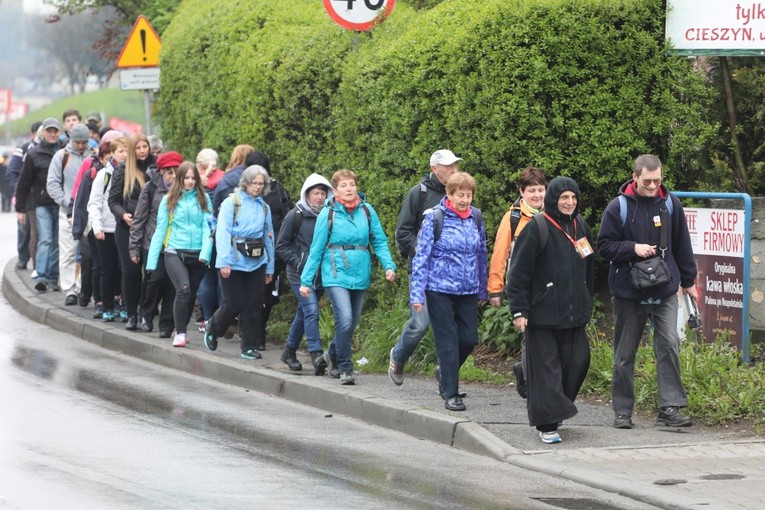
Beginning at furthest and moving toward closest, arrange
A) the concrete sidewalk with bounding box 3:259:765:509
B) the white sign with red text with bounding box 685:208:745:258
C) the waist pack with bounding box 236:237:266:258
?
the waist pack with bounding box 236:237:266:258 < the white sign with red text with bounding box 685:208:745:258 < the concrete sidewalk with bounding box 3:259:765:509

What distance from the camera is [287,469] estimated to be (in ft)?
27.9

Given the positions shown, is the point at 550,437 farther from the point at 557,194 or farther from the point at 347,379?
the point at 347,379

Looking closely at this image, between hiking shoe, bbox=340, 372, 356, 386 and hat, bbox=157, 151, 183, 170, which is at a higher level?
hat, bbox=157, 151, 183, 170

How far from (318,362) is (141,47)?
315 inches

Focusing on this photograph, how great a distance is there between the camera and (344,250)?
1146cm

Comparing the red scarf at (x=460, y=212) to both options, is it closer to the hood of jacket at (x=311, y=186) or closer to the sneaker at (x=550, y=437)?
the hood of jacket at (x=311, y=186)

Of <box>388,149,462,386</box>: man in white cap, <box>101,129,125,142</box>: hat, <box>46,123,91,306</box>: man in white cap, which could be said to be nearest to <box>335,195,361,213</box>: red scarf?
<box>388,149,462,386</box>: man in white cap

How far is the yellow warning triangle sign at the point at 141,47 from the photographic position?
18500 mm

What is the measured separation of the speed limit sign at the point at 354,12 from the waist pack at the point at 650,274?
439 centimetres

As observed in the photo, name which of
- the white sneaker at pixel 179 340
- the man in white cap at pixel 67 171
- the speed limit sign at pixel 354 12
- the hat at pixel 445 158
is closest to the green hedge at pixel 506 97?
the speed limit sign at pixel 354 12

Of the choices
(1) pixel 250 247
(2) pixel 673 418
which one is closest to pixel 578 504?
(2) pixel 673 418

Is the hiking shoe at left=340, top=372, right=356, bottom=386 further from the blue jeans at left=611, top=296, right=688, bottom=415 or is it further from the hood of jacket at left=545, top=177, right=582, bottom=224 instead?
the hood of jacket at left=545, top=177, right=582, bottom=224

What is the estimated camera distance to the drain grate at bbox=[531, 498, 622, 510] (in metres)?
7.65

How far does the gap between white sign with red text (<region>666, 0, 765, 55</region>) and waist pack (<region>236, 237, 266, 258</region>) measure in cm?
401
